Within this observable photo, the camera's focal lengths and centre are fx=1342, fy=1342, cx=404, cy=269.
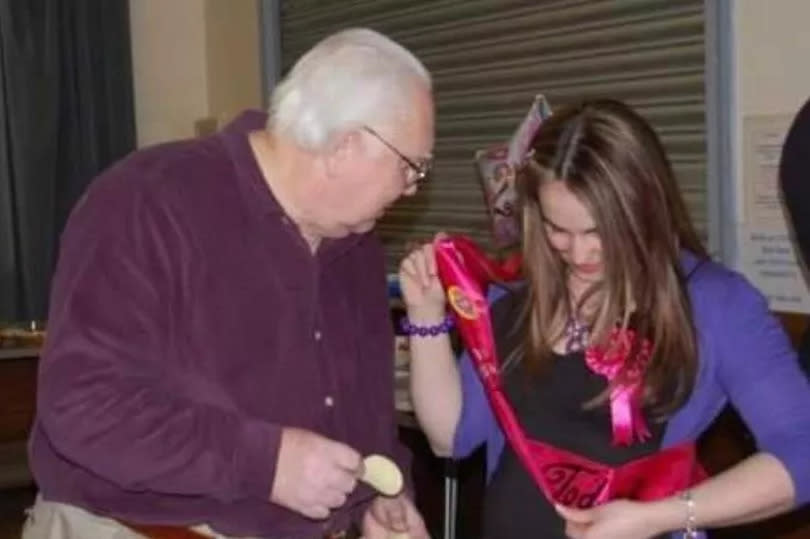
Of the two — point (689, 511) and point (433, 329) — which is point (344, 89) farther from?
point (689, 511)

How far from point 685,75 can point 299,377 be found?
1.50 m

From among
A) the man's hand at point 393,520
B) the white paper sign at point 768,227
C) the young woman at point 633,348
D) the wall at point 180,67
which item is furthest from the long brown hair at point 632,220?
the wall at point 180,67

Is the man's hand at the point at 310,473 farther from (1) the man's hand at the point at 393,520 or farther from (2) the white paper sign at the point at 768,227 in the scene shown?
(2) the white paper sign at the point at 768,227

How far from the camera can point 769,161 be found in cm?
290

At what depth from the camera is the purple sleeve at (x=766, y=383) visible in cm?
185

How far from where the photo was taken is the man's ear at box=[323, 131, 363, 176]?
1869 mm

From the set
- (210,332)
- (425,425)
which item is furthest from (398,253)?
(210,332)

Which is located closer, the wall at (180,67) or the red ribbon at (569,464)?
the red ribbon at (569,464)

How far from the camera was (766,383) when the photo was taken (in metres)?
1.86

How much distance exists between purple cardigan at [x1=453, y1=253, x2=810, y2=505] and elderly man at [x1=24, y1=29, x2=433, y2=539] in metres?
0.46

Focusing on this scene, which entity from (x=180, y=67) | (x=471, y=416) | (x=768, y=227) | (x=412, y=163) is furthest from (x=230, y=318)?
(x=180, y=67)

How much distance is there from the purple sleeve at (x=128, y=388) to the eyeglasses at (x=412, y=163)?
0.33 m

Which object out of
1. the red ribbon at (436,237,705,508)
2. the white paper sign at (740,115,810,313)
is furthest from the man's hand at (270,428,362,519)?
the white paper sign at (740,115,810,313)

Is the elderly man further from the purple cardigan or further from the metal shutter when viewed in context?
the metal shutter
